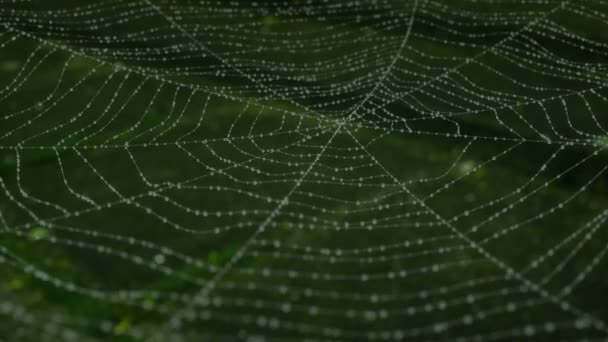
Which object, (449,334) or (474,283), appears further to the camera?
(474,283)

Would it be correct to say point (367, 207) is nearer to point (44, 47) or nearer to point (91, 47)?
point (91, 47)

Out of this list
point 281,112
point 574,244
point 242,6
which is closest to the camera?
point 574,244

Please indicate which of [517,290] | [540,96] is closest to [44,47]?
[540,96]

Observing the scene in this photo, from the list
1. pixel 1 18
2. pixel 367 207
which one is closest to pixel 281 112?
pixel 367 207

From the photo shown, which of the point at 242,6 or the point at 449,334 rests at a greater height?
the point at 242,6

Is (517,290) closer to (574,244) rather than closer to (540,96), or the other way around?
(574,244)

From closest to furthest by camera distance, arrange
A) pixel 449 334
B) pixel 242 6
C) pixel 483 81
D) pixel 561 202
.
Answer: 1. pixel 449 334
2. pixel 561 202
3. pixel 483 81
4. pixel 242 6
